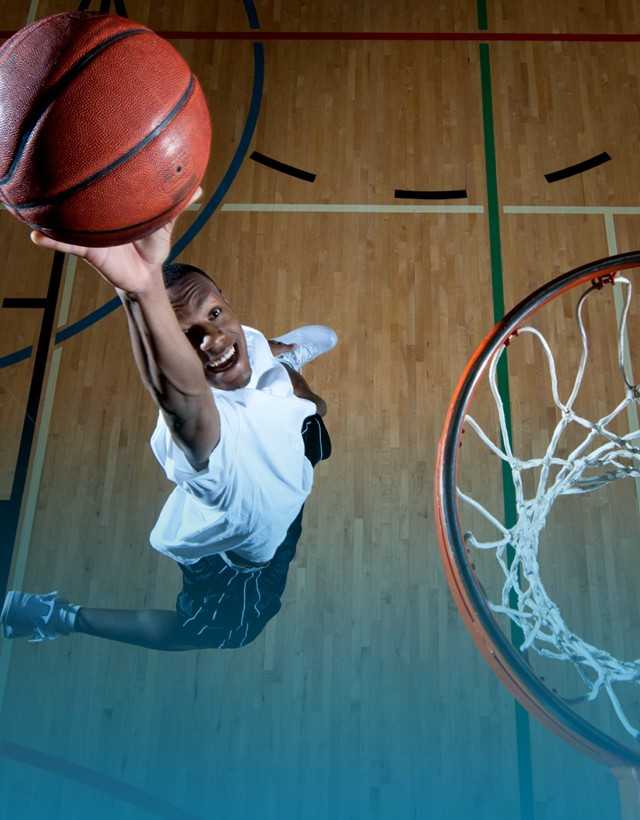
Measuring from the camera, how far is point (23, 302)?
3.91 m

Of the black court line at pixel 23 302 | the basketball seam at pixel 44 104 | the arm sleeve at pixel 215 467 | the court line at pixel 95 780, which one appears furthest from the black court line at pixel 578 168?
the court line at pixel 95 780

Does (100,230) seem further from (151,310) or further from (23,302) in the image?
(23,302)

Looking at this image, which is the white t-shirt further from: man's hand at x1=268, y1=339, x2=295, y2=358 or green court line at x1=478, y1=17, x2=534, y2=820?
green court line at x1=478, y1=17, x2=534, y2=820

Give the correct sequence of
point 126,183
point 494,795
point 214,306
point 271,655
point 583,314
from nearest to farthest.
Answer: point 126,183 → point 494,795 → point 271,655 → point 214,306 → point 583,314

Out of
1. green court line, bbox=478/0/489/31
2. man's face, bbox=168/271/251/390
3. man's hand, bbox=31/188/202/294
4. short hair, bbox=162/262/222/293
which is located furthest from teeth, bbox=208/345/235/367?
green court line, bbox=478/0/489/31

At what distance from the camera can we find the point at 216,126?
4254mm

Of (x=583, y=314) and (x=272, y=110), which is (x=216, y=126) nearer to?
(x=272, y=110)

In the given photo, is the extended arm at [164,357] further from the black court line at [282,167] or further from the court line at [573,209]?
the court line at [573,209]

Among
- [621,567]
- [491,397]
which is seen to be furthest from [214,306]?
[621,567]

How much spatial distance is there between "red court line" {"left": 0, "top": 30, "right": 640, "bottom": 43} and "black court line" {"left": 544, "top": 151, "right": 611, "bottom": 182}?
72cm

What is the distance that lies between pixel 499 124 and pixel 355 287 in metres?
1.06

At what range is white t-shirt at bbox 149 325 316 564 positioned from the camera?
3174mm

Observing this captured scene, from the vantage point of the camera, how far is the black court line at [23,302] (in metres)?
3.90

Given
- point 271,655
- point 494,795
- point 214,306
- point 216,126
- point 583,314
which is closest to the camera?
point 494,795
